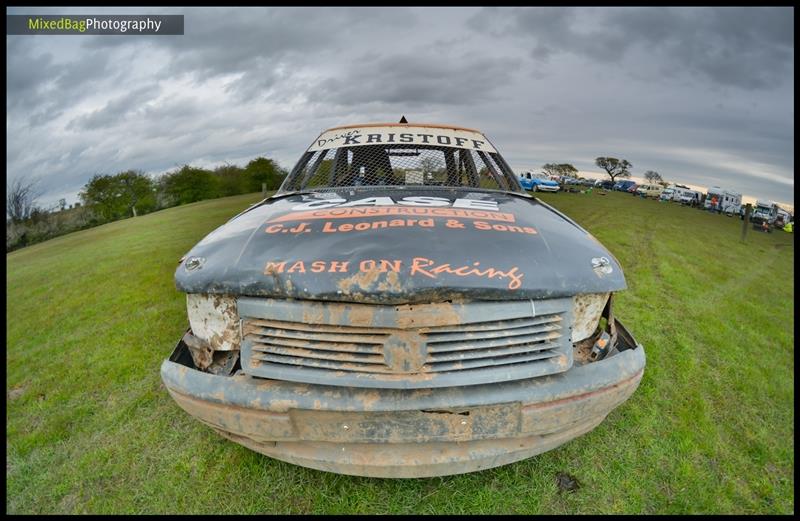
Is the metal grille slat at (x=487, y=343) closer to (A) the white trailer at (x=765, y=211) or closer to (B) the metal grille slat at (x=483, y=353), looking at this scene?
(B) the metal grille slat at (x=483, y=353)

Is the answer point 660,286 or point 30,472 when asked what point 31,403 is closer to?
point 30,472

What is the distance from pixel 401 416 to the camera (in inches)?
66.2

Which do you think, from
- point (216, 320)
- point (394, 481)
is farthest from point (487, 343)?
point (216, 320)

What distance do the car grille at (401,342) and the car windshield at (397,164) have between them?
1.64 m

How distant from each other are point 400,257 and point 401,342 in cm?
35

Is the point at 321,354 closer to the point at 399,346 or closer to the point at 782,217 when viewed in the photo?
the point at 399,346

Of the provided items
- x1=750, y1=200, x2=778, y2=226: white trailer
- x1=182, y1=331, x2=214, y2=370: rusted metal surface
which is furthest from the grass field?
x1=750, y1=200, x2=778, y2=226: white trailer

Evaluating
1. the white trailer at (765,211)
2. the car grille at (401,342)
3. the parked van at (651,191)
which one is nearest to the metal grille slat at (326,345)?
the car grille at (401,342)

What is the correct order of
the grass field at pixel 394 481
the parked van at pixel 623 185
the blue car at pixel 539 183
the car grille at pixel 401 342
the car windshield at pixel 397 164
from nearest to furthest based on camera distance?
1. the car grille at pixel 401 342
2. the grass field at pixel 394 481
3. the car windshield at pixel 397 164
4. the blue car at pixel 539 183
5. the parked van at pixel 623 185

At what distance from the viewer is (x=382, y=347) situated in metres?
1.69

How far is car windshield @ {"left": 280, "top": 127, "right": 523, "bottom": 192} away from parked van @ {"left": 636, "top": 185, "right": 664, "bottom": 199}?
5115 cm

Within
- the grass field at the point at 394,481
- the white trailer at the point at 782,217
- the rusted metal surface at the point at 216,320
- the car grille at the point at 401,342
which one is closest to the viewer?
the car grille at the point at 401,342

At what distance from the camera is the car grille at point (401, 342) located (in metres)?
1.68

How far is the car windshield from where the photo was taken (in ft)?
10.8
